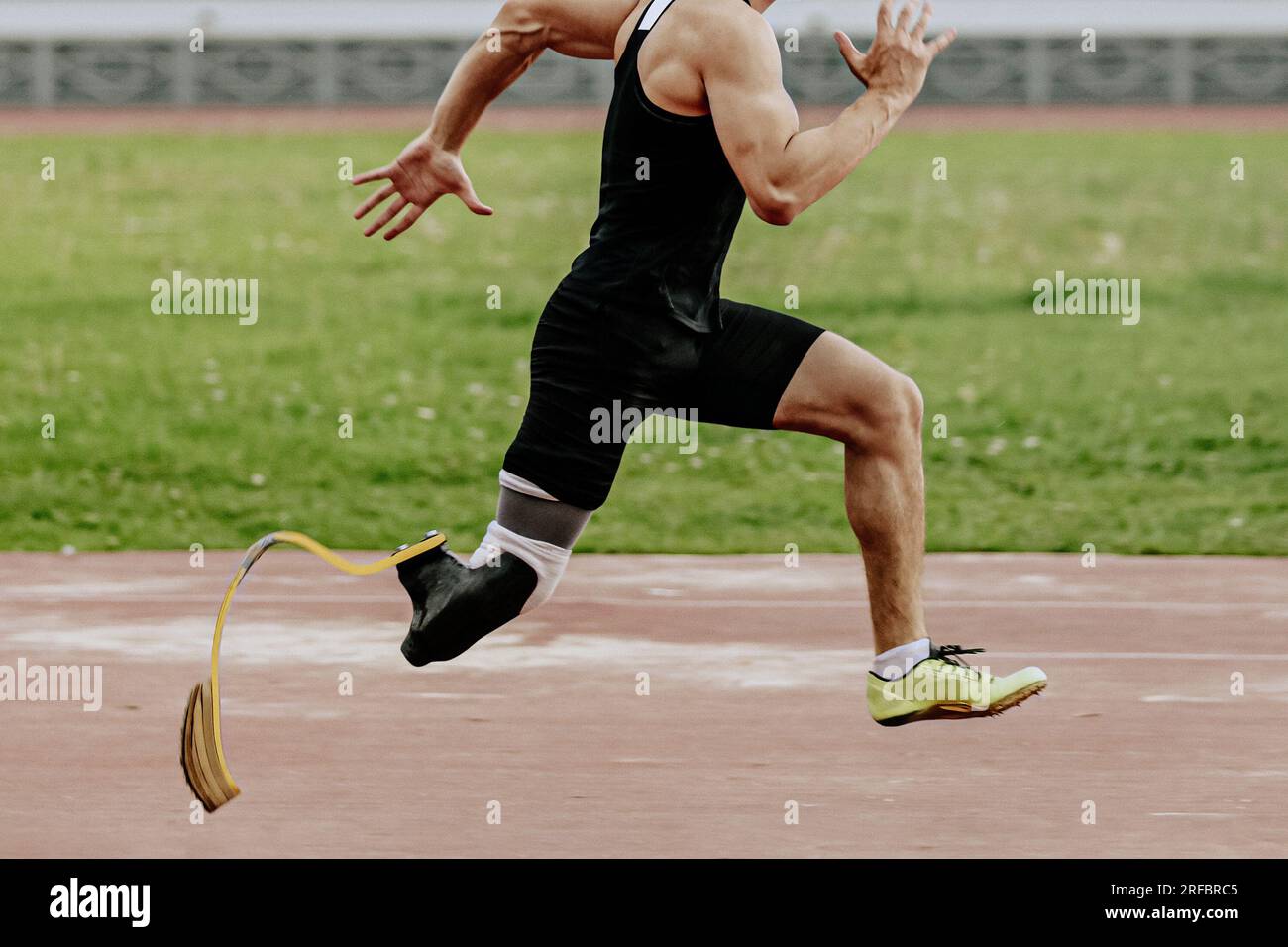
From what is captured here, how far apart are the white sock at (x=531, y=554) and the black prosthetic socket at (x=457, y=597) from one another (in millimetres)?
14

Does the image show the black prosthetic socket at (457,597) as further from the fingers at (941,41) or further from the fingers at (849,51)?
the fingers at (941,41)

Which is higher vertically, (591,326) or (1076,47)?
(1076,47)

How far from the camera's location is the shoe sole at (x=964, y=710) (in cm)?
568

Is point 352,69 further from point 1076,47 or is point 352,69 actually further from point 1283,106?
point 1283,106

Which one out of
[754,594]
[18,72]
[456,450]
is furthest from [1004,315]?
[18,72]

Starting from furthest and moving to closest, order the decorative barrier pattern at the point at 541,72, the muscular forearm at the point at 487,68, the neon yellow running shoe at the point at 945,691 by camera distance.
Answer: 1. the decorative barrier pattern at the point at 541,72
2. the muscular forearm at the point at 487,68
3. the neon yellow running shoe at the point at 945,691

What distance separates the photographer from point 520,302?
16.9m

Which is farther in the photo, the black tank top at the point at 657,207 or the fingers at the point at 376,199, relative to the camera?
the fingers at the point at 376,199

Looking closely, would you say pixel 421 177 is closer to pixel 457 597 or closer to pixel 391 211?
pixel 391 211

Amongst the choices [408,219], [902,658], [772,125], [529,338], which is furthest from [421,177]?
[529,338]

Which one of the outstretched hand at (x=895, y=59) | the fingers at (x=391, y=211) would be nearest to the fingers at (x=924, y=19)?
the outstretched hand at (x=895, y=59)

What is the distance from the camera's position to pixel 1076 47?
3266 centimetres

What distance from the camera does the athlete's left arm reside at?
5.75m

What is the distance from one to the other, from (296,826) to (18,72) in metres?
28.4
